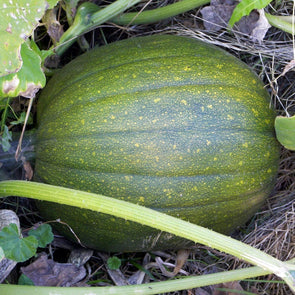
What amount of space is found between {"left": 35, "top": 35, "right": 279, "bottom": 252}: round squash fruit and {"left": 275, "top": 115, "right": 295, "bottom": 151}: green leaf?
0.05 metres

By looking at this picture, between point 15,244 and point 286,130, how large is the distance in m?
1.12

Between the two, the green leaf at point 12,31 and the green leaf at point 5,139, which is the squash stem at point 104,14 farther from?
the green leaf at point 12,31

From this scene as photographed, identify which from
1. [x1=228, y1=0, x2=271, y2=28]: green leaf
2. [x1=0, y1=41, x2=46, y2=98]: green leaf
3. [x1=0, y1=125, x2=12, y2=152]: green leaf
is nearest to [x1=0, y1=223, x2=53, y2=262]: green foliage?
[x1=0, y1=125, x2=12, y2=152]: green leaf

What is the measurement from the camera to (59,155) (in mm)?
1878

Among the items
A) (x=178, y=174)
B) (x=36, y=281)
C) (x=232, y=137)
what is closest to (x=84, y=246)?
(x=36, y=281)

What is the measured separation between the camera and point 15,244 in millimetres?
1666

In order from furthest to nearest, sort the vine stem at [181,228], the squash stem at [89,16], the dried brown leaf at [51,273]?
1. the squash stem at [89,16]
2. the dried brown leaf at [51,273]
3. the vine stem at [181,228]

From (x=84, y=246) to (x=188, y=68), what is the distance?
2.93 feet

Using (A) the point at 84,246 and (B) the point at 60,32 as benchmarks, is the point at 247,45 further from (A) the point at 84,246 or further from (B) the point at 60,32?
(A) the point at 84,246

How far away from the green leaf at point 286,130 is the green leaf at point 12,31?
1002mm

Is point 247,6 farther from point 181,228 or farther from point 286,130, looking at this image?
point 181,228

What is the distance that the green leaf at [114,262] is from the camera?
82.4 inches

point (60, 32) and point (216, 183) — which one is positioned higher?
point (60, 32)

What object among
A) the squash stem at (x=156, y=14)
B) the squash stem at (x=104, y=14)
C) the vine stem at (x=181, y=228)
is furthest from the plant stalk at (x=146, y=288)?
the squash stem at (x=156, y=14)
